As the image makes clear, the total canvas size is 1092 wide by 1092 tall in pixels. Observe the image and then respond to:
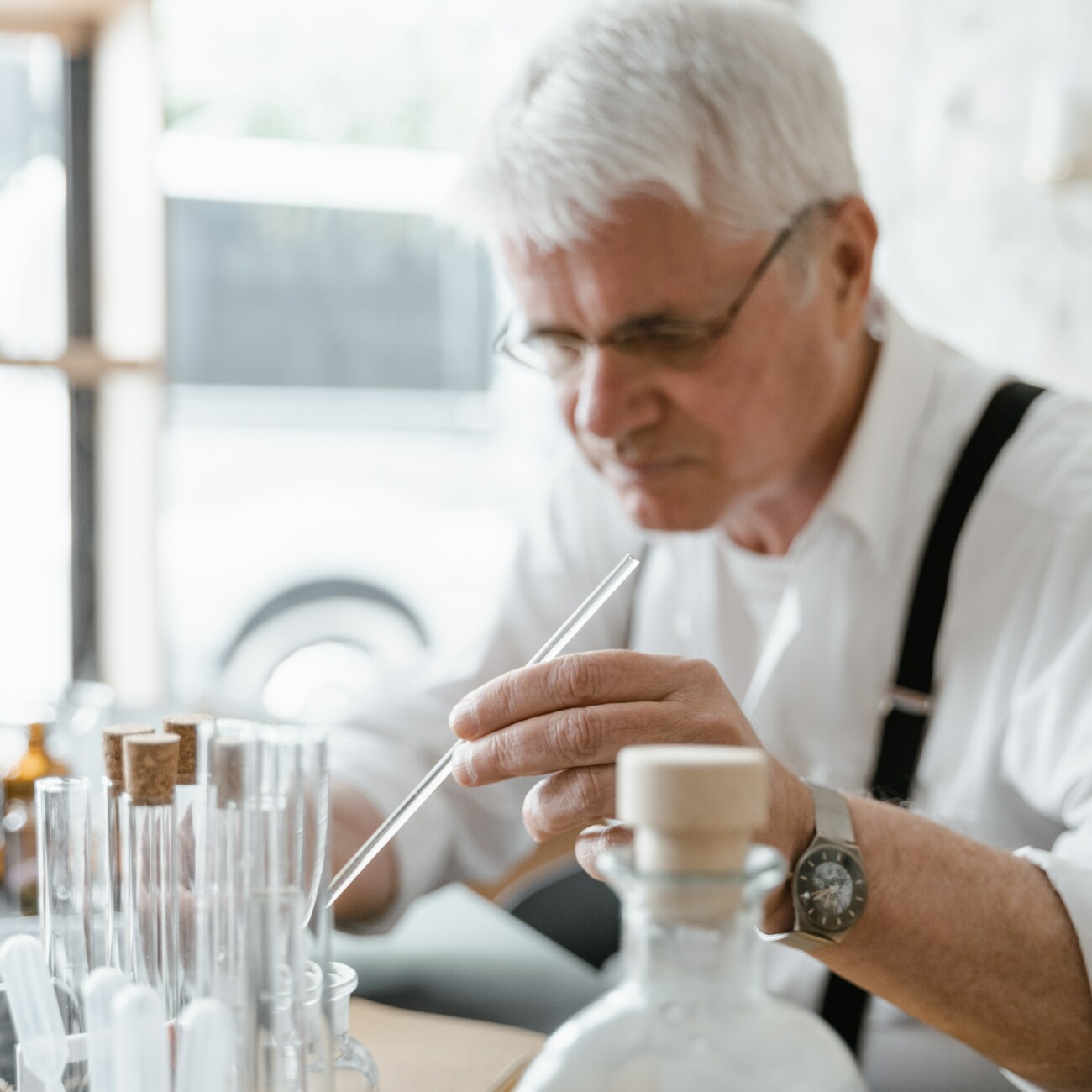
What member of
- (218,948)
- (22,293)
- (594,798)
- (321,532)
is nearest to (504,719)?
(594,798)

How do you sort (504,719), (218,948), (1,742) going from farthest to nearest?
(1,742) → (504,719) → (218,948)

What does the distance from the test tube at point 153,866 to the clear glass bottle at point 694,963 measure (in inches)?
8.9

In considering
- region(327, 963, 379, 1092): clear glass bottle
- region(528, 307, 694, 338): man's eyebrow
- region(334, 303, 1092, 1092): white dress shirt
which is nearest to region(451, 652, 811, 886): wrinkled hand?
region(327, 963, 379, 1092): clear glass bottle

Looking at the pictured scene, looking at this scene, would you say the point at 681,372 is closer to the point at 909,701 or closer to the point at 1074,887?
the point at 909,701

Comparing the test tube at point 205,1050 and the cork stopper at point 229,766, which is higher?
the cork stopper at point 229,766

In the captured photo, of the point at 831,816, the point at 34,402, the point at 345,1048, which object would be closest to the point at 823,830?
the point at 831,816

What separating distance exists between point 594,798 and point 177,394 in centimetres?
335

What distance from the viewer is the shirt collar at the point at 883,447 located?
1201mm

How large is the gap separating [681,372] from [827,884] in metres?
0.53

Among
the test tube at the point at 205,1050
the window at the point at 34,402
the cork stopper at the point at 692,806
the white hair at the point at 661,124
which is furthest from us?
the window at the point at 34,402

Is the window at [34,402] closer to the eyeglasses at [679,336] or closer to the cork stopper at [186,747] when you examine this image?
the eyeglasses at [679,336]

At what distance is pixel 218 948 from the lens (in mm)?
468

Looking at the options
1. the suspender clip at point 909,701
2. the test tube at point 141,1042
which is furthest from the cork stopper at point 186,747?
the suspender clip at point 909,701

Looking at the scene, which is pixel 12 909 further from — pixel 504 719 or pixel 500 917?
pixel 504 719
